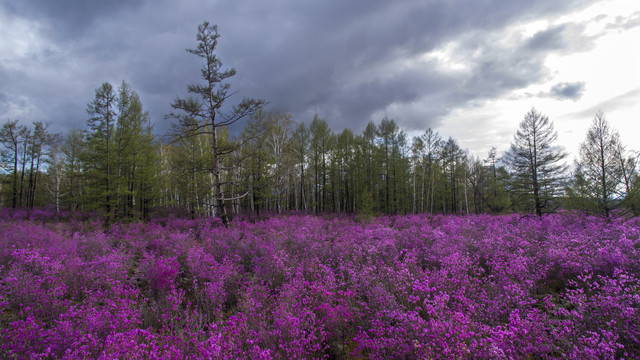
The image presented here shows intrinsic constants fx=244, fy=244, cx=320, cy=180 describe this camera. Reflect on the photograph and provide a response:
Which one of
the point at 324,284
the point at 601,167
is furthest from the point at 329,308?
the point at 601,167

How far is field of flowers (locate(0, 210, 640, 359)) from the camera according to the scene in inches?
94.3

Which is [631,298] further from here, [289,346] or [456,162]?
[456,162]

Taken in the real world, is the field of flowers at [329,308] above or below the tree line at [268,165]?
below

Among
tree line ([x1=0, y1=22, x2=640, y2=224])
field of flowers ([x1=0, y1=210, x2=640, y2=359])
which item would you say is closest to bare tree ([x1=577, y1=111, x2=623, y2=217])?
tree line ([x1=0, y1=22, x2=640, y2=224])

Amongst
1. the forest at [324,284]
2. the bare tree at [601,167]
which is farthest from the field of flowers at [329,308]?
the bare tree at [601,167]

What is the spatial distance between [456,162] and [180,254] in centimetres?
3962

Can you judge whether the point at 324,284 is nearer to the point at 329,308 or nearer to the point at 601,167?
the point at 329,308

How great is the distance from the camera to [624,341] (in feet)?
8.18

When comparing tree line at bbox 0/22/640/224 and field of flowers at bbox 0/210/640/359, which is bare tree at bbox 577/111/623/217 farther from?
field of flowers at bbox 0/210/640/359

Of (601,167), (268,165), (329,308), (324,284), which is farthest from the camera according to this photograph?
(268,165)

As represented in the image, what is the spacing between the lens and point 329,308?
329 cm

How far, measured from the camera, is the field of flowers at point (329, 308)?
7.86ft

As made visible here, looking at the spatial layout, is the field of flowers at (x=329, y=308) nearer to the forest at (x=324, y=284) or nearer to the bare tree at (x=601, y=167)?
the forest at (x=324, y=284)

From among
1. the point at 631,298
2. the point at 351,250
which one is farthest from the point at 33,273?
the point at 631,298
